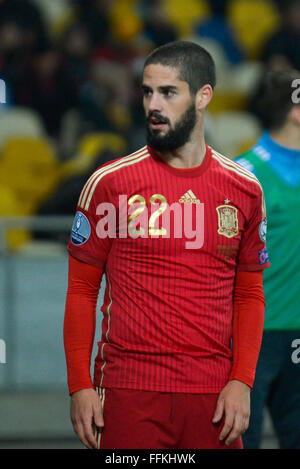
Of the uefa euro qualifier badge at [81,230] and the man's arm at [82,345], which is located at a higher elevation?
the uefa euro qualifier badge at [81,230]

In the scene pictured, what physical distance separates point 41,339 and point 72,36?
15.4 feet

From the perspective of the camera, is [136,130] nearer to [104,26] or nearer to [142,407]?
[104,26]

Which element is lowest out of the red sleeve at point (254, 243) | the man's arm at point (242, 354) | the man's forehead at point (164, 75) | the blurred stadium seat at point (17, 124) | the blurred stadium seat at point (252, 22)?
the man's arm at point (242, 354)

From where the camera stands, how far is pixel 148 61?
323 centimetres

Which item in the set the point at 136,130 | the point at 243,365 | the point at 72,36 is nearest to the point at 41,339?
the point at 136,130

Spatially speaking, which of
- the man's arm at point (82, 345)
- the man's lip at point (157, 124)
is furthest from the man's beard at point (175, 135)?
the man's arm at point (82, 345)

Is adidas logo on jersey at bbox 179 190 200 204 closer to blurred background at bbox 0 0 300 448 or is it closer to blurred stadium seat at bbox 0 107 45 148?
blurred background at bbox 0 0 300 448

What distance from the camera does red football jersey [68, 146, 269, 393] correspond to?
3156 millimetres

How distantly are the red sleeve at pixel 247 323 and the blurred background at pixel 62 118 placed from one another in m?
2.93

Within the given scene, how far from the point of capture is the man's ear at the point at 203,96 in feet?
10.7

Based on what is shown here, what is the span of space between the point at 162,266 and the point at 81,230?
0.30 metres

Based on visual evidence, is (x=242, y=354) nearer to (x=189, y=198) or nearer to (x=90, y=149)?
(x=189, y=198)

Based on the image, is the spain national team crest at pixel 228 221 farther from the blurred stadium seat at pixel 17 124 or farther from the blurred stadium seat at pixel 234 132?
the blurred stadium seat at pixel 234 132

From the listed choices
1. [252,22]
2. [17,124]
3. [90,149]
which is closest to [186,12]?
[252,22]
